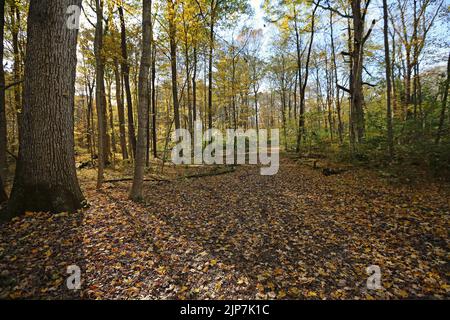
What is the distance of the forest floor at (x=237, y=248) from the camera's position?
8.29 feet

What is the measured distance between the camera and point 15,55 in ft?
31.2

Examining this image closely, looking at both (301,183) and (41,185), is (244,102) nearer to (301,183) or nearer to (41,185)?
(301,183)

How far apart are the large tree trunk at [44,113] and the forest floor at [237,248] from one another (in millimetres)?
424

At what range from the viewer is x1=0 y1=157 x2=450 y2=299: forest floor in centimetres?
253

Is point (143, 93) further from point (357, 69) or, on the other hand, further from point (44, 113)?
point (357, 69)

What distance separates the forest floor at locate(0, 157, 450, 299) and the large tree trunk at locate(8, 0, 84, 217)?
1.39 ft

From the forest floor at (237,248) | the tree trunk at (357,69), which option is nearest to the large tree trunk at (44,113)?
the forest floor at (237,248)

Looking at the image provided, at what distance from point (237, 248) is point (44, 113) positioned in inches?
171

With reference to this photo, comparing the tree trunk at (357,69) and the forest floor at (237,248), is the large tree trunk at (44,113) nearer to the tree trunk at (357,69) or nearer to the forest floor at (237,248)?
the forest floor at (237,248)

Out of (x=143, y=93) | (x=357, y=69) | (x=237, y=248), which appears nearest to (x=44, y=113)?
(x=143, y=93)

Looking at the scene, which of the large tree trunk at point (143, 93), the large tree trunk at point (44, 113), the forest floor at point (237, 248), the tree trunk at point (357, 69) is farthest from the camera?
the tree trunk at point (357, 69)

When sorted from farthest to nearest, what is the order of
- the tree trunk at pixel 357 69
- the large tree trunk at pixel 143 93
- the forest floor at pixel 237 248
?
the tree trunk at pixel 357 69 → the large tree trunk at pixel 143 93 → the forest floor at pixel 237 248

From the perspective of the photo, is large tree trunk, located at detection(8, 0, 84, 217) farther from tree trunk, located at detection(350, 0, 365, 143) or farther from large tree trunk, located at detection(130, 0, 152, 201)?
tree trunk, located at detection(350, 0, 365, 143)
